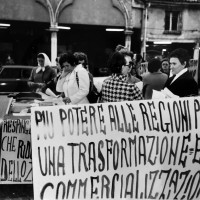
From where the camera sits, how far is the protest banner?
346 cm

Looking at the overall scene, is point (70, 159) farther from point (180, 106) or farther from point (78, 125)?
point (180, 106)

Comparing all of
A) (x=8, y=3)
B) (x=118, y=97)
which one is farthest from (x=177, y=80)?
(x=8, y=3)

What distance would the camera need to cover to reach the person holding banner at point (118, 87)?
417 cm

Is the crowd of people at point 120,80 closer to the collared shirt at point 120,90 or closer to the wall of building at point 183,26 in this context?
the collared shirt at point 120,90

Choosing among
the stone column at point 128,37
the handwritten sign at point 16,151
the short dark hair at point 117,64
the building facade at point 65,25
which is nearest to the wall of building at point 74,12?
the building facade at point 65,25

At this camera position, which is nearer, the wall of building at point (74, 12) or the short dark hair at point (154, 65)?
the short dark hair at point (154, 65)

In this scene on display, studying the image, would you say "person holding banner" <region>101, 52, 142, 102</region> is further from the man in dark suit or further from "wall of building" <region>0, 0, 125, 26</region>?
"wall of building" <region>0, 0, 125, 26</region>

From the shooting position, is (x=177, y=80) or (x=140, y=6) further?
(x=140, y=6)

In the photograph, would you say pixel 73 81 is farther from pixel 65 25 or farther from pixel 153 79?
pixel 65 25

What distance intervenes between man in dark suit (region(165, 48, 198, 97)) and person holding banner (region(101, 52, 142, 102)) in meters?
0.41

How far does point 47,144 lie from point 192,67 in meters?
6.01

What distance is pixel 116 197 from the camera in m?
3.50

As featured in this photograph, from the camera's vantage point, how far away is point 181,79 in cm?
429

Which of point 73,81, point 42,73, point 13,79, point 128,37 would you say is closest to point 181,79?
point 73,81
